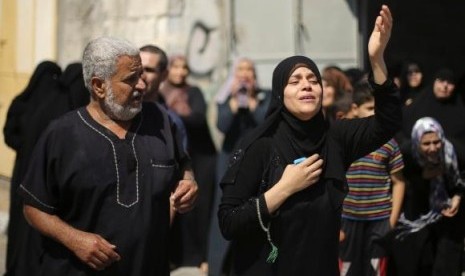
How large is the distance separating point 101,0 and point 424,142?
15.3 ft

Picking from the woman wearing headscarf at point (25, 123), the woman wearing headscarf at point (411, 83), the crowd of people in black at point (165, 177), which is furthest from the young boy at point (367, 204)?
the woman wearing headscarf at point (411, 83)

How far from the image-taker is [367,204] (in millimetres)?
4680

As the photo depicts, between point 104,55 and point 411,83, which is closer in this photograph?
point 104,55

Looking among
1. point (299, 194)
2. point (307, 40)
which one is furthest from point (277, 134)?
point (307, 40)

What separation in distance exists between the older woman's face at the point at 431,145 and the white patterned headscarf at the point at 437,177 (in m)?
0.02

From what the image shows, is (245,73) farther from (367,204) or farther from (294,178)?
(294,178)

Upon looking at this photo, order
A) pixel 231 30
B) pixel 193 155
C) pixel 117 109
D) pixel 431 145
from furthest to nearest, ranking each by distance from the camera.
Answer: pixel 231 30, pixel 193 155, pixel 431 145, pixel 117 109

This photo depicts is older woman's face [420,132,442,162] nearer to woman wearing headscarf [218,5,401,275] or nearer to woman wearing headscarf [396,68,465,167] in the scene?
woman wearing headscarf [396,68,465,167]

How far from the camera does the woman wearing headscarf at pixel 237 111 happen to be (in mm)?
6297

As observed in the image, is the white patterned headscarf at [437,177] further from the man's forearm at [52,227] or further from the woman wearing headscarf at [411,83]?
the woman wearing headscarf at [411,83]

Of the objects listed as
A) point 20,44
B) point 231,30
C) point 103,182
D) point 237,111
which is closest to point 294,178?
point 103,182

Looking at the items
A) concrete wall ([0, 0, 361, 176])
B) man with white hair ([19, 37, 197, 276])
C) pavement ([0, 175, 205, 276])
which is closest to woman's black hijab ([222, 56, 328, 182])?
man with white hair ([19, 37, 197, 276])

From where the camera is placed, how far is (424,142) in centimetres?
507

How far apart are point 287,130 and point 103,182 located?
0.73 m
